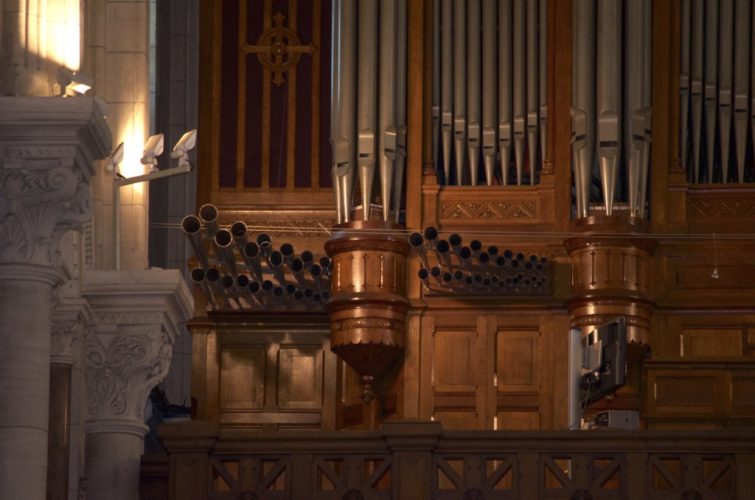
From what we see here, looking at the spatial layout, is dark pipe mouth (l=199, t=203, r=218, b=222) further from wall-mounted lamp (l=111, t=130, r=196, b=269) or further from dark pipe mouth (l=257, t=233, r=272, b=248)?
wall-mounted lamp (l=111, t=130, r=196, b=269)

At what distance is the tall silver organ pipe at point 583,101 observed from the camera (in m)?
25.5

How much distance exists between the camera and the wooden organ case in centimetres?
2519

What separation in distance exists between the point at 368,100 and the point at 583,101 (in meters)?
2.23

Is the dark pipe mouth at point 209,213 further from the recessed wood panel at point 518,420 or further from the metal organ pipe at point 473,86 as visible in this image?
the recessed wood panel at point 518,420

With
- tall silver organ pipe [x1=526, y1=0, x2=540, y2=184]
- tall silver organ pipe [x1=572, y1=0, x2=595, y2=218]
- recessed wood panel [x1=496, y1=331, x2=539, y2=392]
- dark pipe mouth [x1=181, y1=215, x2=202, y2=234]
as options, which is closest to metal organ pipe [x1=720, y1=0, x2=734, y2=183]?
tall silver organ pipe [x1=572, y1=0, x2=595, y2=218]

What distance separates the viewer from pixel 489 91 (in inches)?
1022

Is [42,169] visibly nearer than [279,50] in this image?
Yes

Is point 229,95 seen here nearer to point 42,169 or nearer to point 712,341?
point 712,341

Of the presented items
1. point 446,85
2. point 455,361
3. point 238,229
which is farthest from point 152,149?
point 446,85

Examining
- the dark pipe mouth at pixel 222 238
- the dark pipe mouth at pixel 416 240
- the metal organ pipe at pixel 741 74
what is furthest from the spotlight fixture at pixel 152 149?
the metal organ pipe at pixel 741 74

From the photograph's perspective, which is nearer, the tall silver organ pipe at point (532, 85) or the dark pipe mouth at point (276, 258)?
the dark pipe mouth at point (276, 258)

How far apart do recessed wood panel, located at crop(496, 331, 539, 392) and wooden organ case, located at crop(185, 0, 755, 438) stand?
2 cm

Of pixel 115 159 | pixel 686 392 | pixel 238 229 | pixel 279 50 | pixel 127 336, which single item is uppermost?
pixel 279 50

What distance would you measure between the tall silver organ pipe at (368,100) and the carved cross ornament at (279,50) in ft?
1.58
